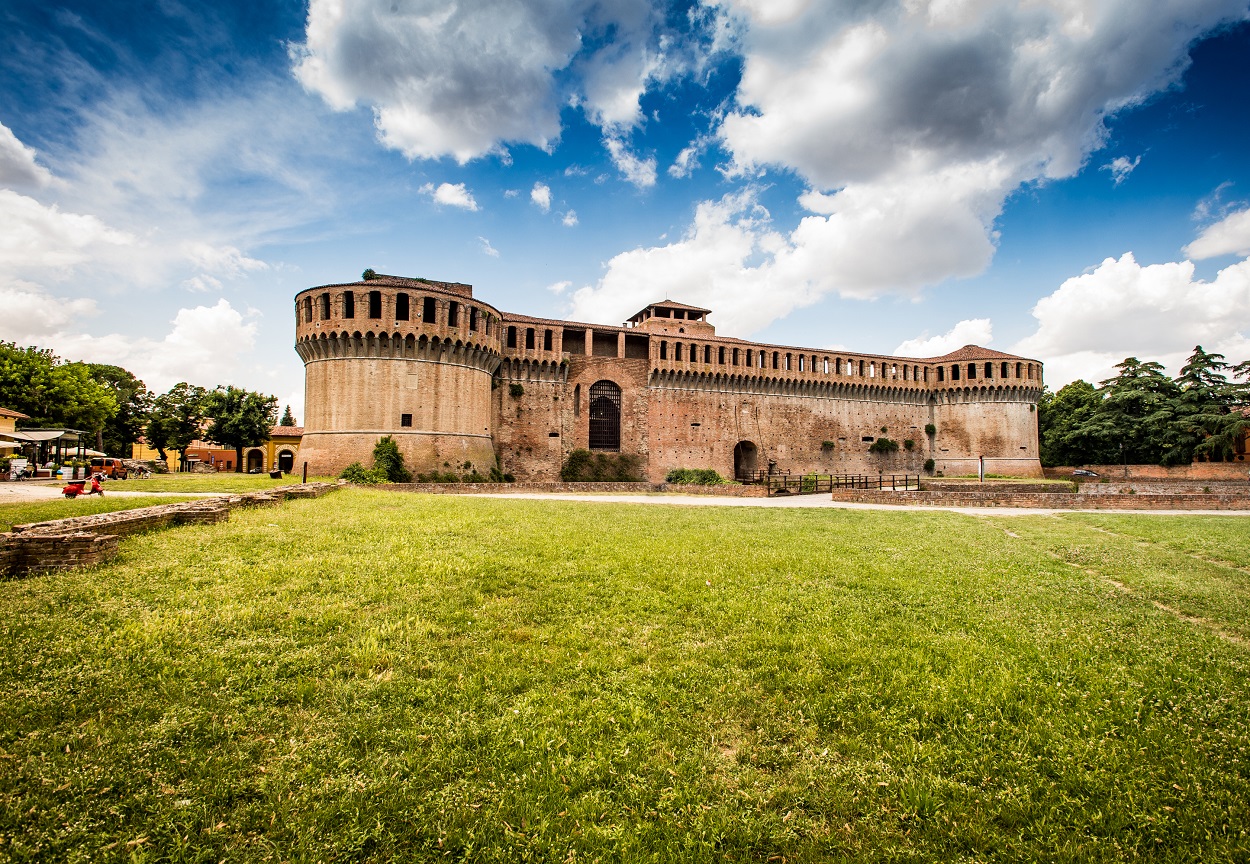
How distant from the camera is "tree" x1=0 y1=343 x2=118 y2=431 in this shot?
1535 inches

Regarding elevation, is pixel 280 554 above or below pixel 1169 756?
above

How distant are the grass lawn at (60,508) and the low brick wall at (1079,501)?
24678mm

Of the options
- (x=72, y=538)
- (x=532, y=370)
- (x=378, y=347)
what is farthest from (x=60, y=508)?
(x=532, y=370)

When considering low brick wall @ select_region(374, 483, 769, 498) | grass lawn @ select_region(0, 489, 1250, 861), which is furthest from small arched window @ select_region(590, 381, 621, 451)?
grass lawn @ select_region(0, 489, 1250, 861)

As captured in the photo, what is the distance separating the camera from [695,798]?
3574 mm

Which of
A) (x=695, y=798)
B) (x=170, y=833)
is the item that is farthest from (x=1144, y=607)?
(x=170, y=833)

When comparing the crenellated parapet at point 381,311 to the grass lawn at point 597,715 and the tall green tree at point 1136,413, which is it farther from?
the tall green tree at point 1136,413

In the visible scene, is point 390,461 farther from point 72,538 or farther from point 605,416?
point 72,538

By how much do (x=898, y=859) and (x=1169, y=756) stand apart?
7.96ft

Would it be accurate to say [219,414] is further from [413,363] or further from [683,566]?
[683,566]

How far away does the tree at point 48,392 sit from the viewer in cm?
3900

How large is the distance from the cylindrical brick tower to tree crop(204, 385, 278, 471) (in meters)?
13.4

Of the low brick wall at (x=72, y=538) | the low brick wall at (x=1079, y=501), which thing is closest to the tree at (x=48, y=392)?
the low brick wall at (x=72, y=538)

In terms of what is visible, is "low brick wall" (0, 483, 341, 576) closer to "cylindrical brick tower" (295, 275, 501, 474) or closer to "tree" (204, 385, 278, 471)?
"cylindrical brick tower" (295, 275, 501, 474)
